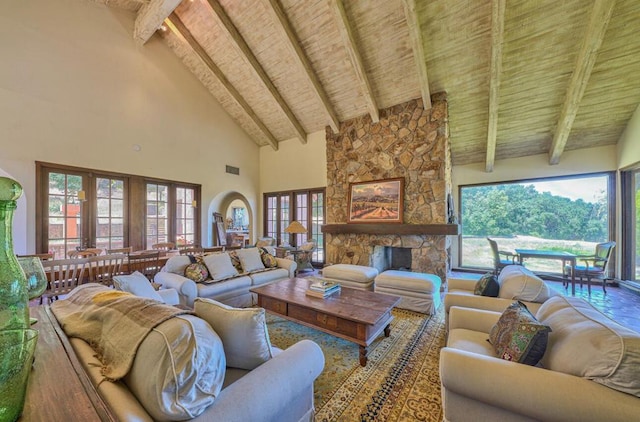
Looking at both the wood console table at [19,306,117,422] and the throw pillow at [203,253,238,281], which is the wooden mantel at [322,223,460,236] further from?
the wood console table at [19,306,117,422]

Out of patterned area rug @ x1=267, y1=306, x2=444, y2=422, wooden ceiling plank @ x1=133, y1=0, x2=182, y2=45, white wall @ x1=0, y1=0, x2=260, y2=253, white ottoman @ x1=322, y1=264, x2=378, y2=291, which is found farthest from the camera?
wooden ceiling plank @ x1=133, y1=0, x2=182, y2=45

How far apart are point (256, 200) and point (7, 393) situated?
6888 millimetres

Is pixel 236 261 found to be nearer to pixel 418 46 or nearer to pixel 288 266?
pixel 288 266

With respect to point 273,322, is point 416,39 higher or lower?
higher

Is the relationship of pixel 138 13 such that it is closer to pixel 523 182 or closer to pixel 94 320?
pixel 94 320

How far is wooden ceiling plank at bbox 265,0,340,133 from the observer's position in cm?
382

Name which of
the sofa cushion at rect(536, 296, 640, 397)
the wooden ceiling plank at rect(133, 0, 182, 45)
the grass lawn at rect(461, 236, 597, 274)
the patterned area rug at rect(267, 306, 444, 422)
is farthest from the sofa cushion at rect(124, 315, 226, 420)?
the grass lawn at rect(461, 236, 597, 274)

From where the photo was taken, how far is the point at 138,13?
4.80 m

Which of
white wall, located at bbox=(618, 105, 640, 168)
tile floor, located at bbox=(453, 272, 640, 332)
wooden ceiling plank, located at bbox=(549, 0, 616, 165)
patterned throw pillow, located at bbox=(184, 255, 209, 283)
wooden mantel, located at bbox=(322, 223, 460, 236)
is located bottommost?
tile floor, located at bbox=(453, 272, 640, 332)

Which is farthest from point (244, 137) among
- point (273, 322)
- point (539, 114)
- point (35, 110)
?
point (539, 114)

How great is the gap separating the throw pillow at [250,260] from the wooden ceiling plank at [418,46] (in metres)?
4.00

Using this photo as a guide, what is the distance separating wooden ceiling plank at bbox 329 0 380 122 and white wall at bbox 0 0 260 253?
388cm

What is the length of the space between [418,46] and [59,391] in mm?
4686

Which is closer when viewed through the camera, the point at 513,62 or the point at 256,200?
the point at 513,62
